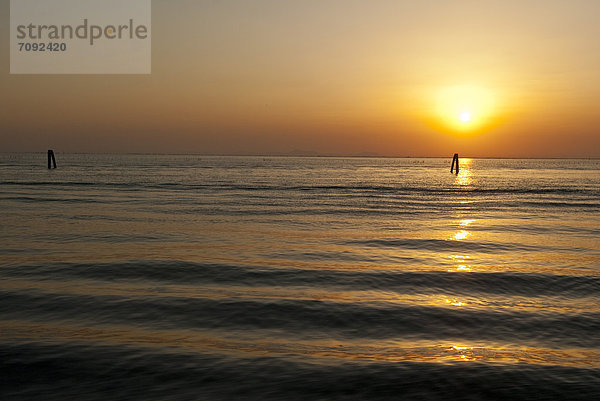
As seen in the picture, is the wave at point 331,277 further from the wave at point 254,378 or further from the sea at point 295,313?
the wave at point 254,378

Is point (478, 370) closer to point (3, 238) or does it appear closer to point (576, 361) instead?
point (576, 361)

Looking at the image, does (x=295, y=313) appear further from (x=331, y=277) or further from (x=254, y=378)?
(x=331, y=277)

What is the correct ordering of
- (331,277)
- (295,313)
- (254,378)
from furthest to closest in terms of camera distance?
1. (331,277)
2. (295,313)
3. (254,378)

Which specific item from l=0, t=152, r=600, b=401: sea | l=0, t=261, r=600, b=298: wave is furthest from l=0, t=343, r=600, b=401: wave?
l=0, t=261, r=600, b=298: wave

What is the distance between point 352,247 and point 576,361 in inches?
414

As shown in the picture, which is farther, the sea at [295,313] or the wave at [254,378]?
the sea at [295,313]

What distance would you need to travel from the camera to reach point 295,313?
10102 mm

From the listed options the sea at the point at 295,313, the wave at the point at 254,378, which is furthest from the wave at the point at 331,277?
the wave at the point at 254,378

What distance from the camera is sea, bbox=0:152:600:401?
696cm

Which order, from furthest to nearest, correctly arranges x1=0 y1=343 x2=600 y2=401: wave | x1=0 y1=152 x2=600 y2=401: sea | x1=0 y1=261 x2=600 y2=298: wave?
x1=0 y1=261 x2=600 y2=298: wave
x1=0 y1=152 x2=600 y2=401: sea
x1=0 y1=343 x2=600 y2=401: wave

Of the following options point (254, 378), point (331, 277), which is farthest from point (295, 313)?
point (331, 277)

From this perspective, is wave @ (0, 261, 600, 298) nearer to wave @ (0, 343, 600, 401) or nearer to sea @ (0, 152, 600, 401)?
sea @ (0, 152, 600, 401)

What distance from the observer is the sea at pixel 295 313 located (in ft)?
22.8

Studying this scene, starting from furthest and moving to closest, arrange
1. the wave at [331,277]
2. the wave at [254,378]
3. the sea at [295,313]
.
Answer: the wave at [331,277]
the sea at [295,313]
the wave at [254,378]
